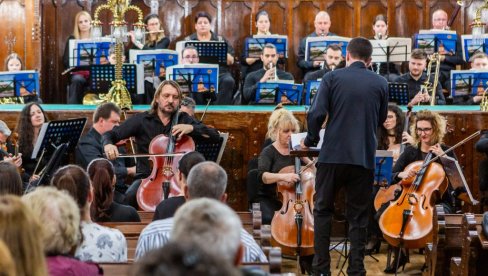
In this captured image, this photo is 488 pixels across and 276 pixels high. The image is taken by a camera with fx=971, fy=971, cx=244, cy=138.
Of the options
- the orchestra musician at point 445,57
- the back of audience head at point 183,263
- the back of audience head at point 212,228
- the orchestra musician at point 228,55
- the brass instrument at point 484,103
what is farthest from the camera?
the orchestra musician at point 445,57

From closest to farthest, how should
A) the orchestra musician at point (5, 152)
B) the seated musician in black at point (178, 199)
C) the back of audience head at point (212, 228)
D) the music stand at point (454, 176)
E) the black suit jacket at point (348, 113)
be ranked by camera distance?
the back of audience head at point (212, 228), the seated musician in black at point (178, 199), the black suit jacket at point (348, 113), the orchestra musician at point (5, 152), the music stand at point (454, 176)

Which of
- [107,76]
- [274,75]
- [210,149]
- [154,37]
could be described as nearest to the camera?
[210,149]

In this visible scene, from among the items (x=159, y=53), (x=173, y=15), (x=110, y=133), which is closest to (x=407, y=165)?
(x=110, y=133)

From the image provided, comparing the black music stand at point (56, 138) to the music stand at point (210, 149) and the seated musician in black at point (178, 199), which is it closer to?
the music stand at point (210, 149)

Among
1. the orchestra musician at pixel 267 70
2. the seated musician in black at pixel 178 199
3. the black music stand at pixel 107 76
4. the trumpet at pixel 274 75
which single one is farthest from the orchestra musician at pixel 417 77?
the seated musician in black at pixel 178 199

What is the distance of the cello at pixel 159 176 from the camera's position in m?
7.41

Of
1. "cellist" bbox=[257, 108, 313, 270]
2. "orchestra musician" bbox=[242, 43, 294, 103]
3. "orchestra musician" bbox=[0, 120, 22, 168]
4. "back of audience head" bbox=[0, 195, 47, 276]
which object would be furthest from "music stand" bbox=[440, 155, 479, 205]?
"back of audience head" bbox=[0, 195, 47, 276]

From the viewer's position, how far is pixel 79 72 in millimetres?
12227

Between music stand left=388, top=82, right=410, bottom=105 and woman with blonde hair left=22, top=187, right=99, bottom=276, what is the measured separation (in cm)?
694

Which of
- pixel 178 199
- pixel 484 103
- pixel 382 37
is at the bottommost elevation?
pixel 178 199

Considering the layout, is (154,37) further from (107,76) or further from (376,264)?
(376,264)

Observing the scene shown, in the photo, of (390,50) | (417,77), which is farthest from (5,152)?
(390,50)

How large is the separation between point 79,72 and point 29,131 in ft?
12.9

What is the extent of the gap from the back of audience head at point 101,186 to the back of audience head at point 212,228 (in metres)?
3.00
